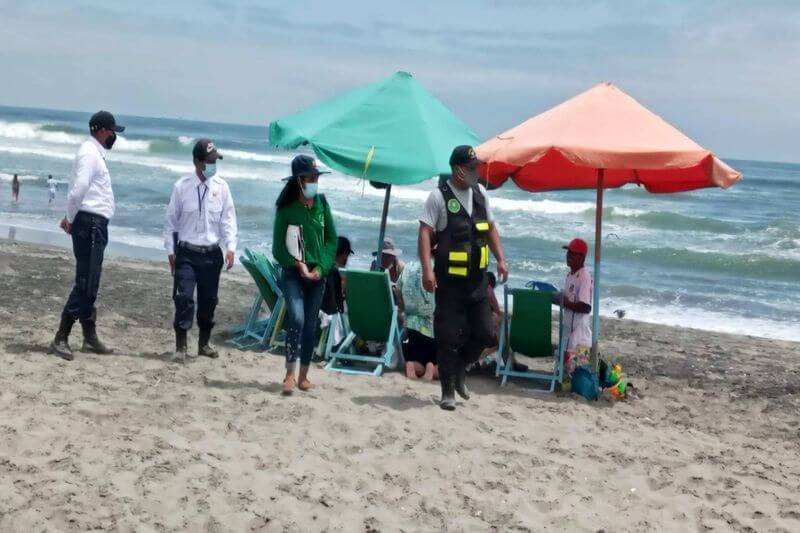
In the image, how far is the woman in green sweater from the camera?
19.7 feet

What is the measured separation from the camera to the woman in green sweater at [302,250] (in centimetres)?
599

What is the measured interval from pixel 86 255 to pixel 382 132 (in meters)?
2.32

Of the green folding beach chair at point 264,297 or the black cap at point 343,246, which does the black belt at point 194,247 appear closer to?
the green folding beach chair at point 264,297

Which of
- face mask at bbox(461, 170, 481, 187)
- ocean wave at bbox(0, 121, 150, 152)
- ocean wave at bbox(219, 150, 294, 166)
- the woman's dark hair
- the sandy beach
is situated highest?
ocean wave at bbox(0, 121, 150, 152)

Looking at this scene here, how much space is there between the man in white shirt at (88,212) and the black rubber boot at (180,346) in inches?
25.5

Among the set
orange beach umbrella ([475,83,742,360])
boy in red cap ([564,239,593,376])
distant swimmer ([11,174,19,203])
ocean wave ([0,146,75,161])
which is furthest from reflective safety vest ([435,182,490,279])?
ocean wave ([0,146,75,161])

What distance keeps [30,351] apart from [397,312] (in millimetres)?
2680

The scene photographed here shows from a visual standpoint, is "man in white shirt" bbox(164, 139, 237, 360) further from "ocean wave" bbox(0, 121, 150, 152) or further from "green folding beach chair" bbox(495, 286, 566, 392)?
"ocean wave" bbox(0, 121, 150, 152)

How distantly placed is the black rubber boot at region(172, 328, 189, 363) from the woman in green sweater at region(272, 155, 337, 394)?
103 centimetres

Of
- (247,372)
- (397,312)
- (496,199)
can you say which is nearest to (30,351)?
(247,372)

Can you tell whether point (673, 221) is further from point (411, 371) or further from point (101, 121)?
point (101, 121)

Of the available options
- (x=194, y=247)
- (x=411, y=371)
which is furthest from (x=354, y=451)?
(x=194, y=247)

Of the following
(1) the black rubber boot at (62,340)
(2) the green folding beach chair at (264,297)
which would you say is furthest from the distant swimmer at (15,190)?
(1) the black rubber boot at (62,340)

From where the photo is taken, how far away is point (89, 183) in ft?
20.4
